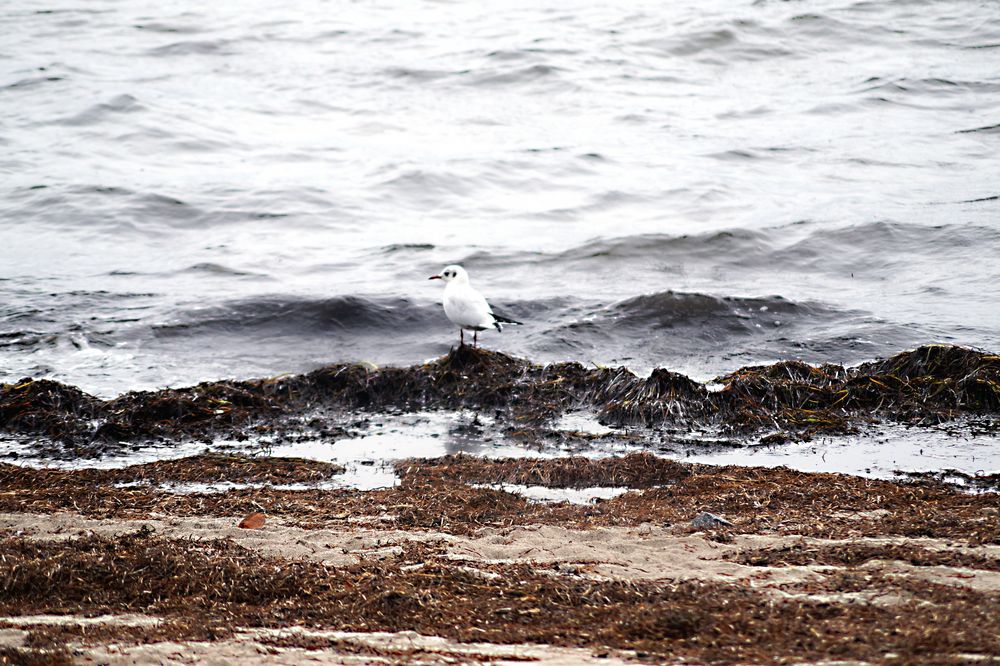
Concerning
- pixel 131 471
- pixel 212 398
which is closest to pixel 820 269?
pixel 212 398

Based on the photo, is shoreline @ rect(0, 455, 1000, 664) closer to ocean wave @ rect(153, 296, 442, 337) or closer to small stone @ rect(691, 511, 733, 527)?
small stone @ rect(691, 511, 733, 527)

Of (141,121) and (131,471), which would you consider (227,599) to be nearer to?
(131,471)

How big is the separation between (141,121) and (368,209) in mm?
5640

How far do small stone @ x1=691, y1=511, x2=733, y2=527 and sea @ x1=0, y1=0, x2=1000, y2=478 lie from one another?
11.8 feet

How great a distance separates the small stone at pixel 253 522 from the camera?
4840mm

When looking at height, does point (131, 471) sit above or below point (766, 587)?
below

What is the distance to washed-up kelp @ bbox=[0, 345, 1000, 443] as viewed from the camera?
6.80 metres

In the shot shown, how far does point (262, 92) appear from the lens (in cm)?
1912

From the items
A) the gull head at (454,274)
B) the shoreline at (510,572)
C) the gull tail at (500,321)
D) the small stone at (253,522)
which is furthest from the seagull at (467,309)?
the small stone at (253,522)

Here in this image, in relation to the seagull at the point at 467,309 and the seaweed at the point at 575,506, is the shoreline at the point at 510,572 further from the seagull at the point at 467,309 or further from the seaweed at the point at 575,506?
the seagull at the point at 467,309

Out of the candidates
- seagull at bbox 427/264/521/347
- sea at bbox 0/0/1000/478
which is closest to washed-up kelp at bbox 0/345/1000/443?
seagull at bbox 427/264/521/347

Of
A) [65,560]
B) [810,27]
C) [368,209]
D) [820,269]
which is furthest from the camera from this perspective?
[810,27]

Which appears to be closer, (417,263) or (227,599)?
(227,599)

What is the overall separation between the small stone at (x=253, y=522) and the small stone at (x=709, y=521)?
2.03 meters
